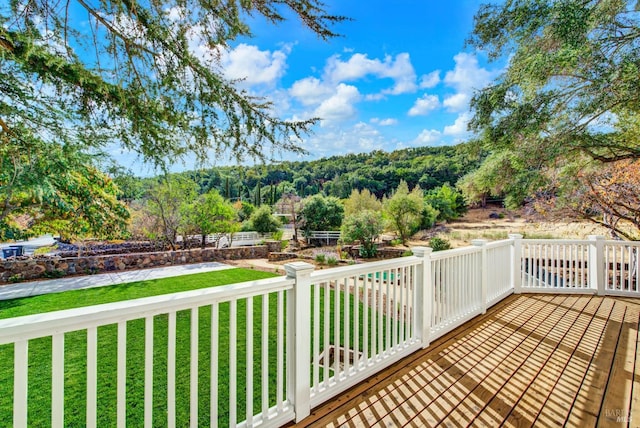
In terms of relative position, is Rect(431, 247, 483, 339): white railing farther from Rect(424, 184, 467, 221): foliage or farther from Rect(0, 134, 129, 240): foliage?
Rect(424, 184, 467, 221): foliage

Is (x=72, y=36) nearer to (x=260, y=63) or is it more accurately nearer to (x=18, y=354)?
(x=260, y=63)

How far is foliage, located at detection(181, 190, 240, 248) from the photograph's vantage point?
12273 mm

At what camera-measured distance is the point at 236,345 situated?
2088 millimetres

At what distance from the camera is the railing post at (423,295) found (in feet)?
9.53

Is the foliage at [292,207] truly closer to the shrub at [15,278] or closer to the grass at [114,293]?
the grass at [114,293]

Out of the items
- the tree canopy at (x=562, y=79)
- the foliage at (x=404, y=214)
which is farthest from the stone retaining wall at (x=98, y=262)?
the tree canopy at (x=562, y=79)

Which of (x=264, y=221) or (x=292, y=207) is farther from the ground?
(x=292, y=207)

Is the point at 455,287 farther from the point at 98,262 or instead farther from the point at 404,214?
the point at 404,214

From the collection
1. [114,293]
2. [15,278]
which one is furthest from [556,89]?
[15,278]

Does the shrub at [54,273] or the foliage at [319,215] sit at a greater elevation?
the foliage at [319,215]

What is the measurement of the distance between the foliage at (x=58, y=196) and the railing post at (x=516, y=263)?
5972mm

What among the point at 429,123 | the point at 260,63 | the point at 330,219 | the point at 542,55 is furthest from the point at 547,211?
the point at 330,219

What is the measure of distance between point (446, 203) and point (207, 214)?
2105cm

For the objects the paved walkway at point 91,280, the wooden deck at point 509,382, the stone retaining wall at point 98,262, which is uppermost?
the wooden deck at point 509,382
